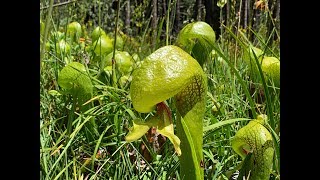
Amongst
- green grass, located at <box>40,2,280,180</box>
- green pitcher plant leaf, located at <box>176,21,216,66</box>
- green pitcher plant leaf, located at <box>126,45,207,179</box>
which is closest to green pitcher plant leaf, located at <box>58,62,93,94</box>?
green grass, located at <box>40,2,280,180</box>

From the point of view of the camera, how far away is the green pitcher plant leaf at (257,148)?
633 mm

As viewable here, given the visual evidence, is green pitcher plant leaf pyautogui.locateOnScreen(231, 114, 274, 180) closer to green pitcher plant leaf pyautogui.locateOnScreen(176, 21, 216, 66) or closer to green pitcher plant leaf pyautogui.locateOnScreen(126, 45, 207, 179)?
green pitcher plant leaf pyautogui.locateOnScreen(126, 45, 207, 179)

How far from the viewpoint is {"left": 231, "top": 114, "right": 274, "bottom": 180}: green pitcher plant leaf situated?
633mm

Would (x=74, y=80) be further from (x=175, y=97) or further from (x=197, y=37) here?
(x=175, y=97)

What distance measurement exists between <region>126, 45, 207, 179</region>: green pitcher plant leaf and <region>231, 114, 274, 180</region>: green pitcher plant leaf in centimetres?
8

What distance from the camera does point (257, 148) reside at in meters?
0.64

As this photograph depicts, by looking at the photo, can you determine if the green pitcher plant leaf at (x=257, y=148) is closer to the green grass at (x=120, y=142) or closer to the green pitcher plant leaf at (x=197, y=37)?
the green grass at (x=120, y=142)

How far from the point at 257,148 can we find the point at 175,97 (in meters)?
0.16

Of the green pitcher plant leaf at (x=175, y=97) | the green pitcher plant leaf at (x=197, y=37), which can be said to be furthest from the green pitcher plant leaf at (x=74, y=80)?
the green pitcher plant leaf at (x=175, y=97)

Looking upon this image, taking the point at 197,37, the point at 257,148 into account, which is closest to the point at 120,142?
the point at 197,37
